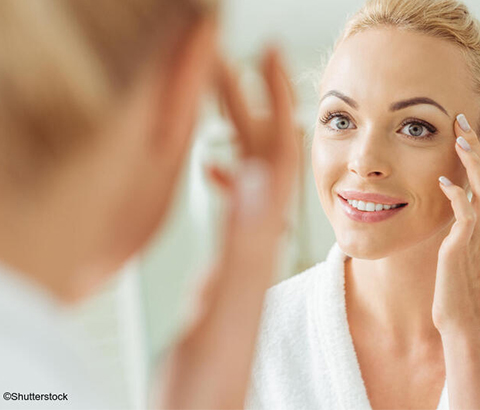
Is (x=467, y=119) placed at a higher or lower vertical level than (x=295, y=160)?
higher

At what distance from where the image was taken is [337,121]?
3.06ft

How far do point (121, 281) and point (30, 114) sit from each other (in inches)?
66.9

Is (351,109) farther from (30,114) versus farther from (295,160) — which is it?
(30,114)

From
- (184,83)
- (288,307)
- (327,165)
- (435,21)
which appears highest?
(435,21)

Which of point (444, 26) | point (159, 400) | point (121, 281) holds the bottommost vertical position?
point (159, 400)

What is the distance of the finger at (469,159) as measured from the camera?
86 cm

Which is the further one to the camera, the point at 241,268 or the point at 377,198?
the point at 377,198

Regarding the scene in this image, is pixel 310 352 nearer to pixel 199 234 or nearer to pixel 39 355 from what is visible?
pixel 39 355

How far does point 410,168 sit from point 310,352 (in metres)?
0.33

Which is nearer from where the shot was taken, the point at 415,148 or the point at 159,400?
the point at 159,400

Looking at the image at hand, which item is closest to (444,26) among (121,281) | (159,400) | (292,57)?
(159,400)

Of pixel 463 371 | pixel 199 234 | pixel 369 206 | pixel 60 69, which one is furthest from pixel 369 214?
pixel 199 234

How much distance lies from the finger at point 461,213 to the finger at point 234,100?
0.54 meters

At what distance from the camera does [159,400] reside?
1.33 feet
